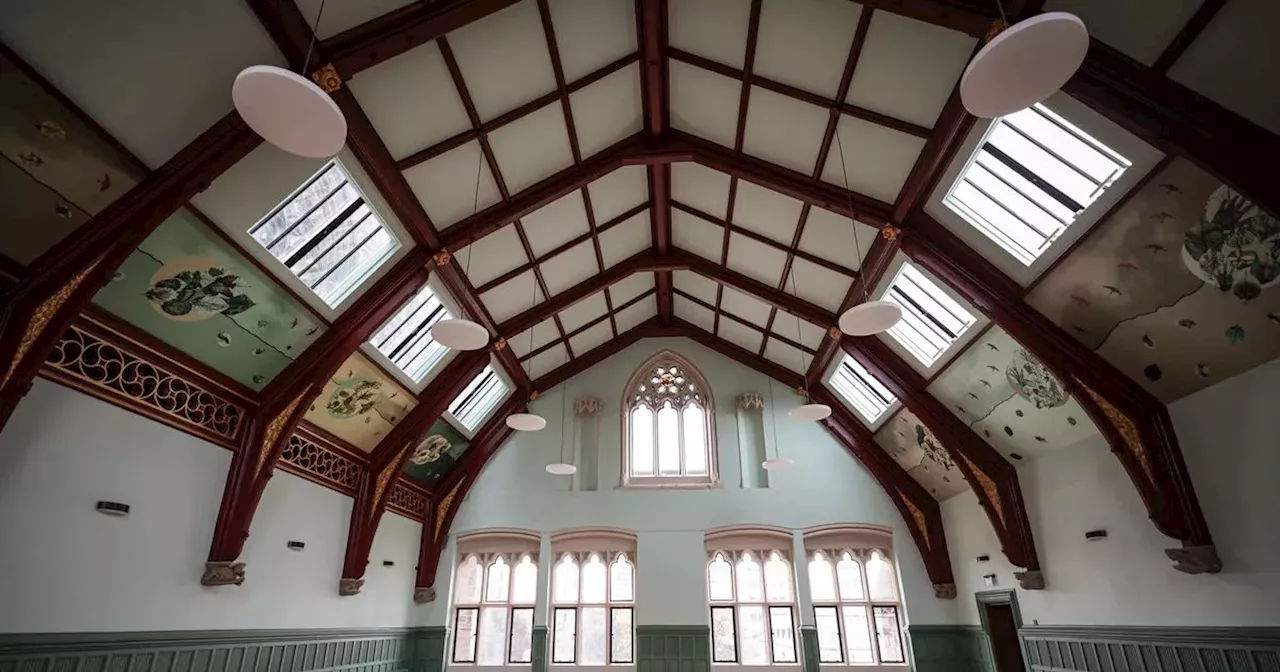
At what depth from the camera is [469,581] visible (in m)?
13.0

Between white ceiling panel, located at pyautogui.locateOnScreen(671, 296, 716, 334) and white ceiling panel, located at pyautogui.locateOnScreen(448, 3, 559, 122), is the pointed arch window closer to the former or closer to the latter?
white ceiling panel, located at pyautogui.locateOnScreen(671, 296, 716, 334)

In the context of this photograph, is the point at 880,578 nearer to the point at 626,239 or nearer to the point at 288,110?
the point at 626,239

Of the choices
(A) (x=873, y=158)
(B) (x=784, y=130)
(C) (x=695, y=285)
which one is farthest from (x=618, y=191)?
(A) (x=873, y=158)

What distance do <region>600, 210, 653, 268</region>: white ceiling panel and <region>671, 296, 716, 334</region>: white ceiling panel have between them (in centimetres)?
228

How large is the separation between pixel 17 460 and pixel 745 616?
36.6ft

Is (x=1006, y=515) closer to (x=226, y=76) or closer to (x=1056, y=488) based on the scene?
(x=1056, y=488)

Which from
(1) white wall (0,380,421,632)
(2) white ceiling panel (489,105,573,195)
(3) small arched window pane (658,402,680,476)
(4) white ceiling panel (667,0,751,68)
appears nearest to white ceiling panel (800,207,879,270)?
(4) white ceiling panel (667,0,751,68)

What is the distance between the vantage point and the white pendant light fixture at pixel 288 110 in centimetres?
345

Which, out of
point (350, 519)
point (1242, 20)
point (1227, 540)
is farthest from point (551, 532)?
point (1242, 20)

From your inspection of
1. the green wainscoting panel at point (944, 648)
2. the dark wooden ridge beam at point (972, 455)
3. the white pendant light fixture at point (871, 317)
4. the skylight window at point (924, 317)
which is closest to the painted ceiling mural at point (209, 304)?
the white pendant light fixture at point (871, 317)

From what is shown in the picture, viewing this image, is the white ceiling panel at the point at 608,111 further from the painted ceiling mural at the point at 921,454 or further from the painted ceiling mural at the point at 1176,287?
the painted ceiling mural at the point at 921,454

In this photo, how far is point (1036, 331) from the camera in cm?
700

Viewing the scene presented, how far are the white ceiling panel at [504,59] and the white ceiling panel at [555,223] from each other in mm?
1948

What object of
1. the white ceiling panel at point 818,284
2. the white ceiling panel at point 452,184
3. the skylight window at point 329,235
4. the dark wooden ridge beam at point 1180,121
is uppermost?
the white ceiling panel at point 452,184
